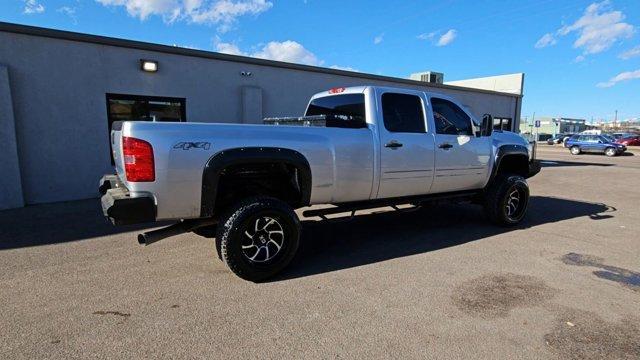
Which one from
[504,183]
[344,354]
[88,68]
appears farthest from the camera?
[88,68]

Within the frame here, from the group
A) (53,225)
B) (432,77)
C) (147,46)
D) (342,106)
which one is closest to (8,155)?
(53,225)

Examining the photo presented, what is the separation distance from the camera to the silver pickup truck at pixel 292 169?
3611 mm

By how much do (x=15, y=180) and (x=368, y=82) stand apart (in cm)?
1022

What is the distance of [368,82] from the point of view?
1359 centimetres

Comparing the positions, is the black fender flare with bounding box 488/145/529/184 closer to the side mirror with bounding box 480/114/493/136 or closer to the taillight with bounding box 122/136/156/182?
the side mirror with bounding box 480/114/493/136

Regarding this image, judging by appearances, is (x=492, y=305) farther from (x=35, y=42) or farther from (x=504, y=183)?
(x=35, y=42)

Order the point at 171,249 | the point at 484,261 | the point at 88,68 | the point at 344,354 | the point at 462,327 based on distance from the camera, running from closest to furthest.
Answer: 1. the point at 344,354
2. the point at 462,327
3. the point at 484,261
4. the point at 171,249
5. the point at 88,68

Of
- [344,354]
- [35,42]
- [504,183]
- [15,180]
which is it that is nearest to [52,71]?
[35,42]

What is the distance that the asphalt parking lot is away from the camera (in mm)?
2943

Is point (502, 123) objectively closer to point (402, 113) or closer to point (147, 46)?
point (402, 113)

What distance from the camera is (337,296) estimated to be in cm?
378

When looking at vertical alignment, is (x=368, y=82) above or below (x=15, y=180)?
above

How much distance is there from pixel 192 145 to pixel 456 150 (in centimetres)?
380

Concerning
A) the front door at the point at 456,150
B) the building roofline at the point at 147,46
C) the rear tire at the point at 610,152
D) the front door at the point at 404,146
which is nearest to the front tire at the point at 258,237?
the front door at the point at 404,146
